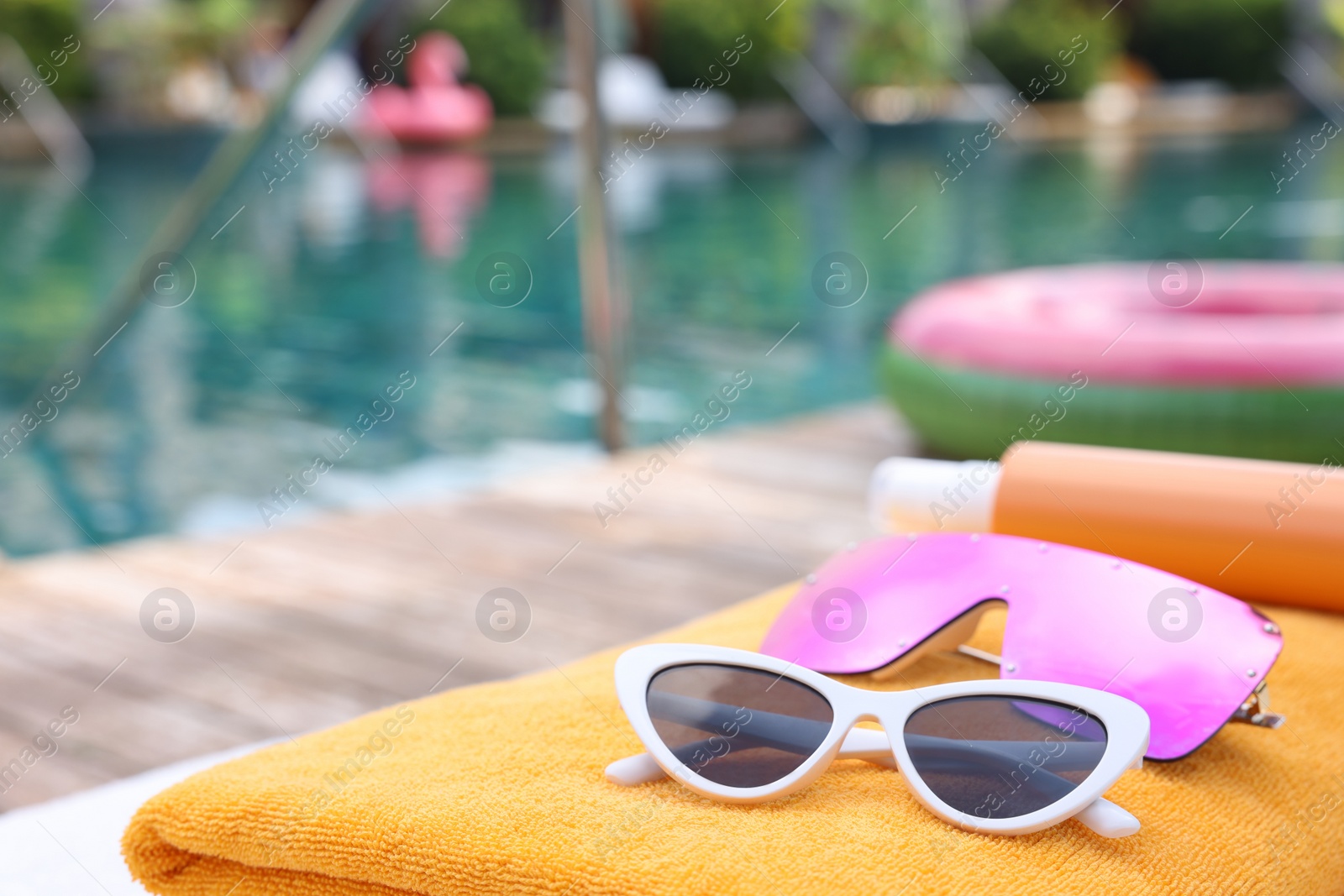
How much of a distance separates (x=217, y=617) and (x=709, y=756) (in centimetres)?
141

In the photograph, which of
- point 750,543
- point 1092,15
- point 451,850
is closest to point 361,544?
point 750,543

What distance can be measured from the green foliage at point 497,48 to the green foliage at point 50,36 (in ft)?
12.6

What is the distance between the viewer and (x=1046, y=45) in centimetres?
1869

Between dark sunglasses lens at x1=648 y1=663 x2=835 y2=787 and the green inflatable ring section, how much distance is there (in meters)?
2.24

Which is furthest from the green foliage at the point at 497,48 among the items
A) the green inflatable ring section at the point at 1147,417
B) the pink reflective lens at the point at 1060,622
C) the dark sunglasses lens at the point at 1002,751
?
the dark sunglasses lens at the point at 1002,751

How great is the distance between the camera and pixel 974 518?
1409 mm

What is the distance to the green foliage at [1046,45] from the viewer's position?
18516mm

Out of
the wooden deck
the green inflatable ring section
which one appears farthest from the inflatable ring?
the wooden deck

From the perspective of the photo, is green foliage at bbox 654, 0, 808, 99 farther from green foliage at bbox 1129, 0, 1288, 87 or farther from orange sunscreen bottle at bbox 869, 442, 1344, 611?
orange sunscreen bottle at bbox 869, 442, 1344, 611

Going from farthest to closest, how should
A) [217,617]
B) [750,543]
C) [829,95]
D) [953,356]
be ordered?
[829,95]
[953,356]
[750,543]
[217,617]

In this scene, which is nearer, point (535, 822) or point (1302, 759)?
point (535, 822)

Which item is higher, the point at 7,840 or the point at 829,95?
the point at 829,95

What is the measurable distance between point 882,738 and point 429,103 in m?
15.5

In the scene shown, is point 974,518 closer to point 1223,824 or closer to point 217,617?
point 1223,824
